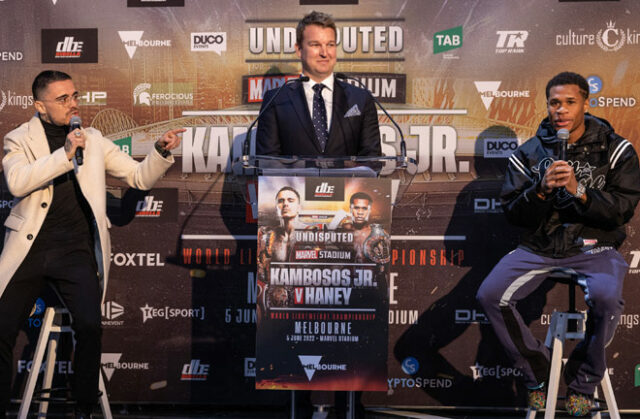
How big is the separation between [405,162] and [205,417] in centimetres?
213

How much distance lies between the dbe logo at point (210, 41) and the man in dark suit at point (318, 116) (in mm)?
724

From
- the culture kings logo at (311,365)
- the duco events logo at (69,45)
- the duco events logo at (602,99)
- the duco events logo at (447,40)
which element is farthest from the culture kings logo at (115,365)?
the duco events logo at (602,99)

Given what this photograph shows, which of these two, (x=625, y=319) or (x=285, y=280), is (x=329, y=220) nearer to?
(x=285, y=280)

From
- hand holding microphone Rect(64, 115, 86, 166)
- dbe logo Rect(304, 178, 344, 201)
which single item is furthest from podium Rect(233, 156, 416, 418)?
hand holding microphone Rect(64, 115, 86, 166)

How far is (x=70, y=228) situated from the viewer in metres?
3.63

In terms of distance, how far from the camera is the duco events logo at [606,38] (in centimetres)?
417

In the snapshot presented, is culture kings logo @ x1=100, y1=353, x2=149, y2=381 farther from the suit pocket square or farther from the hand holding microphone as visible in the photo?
the suit pocket square

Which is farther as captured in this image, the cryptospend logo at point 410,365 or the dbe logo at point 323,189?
the cryptospend logo at point 410,365

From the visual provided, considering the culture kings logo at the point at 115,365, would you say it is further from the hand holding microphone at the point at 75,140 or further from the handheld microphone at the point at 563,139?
the handheld microphone at the point at 563,139

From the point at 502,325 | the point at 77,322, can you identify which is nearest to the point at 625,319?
the point at 502,325

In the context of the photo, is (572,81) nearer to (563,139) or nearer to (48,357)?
(563,139)

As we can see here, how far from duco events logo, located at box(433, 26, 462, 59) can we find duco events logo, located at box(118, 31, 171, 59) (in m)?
1.62

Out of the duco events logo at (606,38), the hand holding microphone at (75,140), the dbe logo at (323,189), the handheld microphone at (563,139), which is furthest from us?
the duco events logo at (606,38)

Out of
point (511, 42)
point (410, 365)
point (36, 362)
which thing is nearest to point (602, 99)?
point (511, 42)
